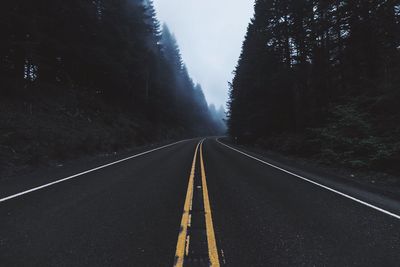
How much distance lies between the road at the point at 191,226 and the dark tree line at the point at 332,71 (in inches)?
283

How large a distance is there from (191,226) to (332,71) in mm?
20041

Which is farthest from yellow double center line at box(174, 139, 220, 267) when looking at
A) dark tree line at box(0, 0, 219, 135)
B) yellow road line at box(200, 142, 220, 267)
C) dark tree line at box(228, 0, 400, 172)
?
dark tree line at box(0, 0, 219, 135)

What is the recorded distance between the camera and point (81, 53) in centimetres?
2509

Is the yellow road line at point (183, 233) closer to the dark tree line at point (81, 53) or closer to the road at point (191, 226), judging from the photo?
the road at point (191, 226)

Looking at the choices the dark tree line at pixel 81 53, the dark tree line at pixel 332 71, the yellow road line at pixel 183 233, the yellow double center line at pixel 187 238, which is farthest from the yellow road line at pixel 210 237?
the dark tree line at pixel 81 53

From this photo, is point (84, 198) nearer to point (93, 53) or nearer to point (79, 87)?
point (93, 53)

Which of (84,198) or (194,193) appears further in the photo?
(194,193)

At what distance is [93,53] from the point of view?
1014 inches

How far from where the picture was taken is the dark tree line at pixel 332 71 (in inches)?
554

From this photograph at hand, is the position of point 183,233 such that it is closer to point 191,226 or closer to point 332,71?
point 191,226

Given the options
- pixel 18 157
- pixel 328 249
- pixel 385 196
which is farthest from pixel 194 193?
pixel 18 157

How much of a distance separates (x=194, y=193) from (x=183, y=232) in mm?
2839

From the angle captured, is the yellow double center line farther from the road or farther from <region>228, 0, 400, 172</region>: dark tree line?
<region>228, 0, 400, 172</region>: dark tree line

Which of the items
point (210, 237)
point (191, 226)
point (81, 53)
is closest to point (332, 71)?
point (191, 226)
